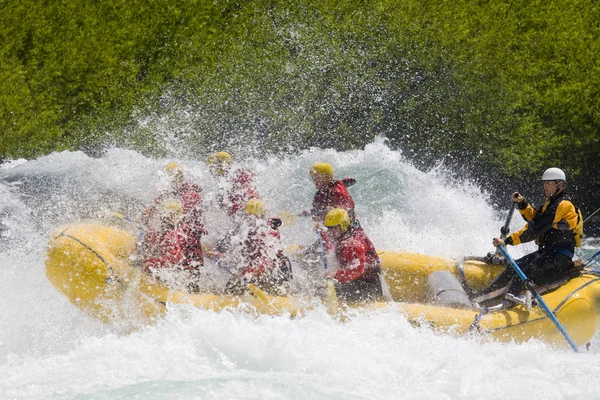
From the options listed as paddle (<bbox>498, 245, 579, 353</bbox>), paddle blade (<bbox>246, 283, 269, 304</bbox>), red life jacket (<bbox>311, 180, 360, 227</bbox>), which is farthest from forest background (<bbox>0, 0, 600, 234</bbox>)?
paddle (<bbox>498, 245, 579, 353</bbox>)

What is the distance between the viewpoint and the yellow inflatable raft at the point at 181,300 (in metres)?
5.88

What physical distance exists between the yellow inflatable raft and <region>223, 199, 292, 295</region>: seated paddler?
0.19m

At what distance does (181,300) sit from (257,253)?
2.48ft

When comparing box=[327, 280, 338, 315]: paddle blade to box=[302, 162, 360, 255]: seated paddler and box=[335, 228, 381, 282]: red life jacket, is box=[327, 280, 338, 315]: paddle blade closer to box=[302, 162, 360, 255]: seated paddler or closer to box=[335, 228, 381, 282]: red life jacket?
box=[335, 228, 381, 282]: red life jacket

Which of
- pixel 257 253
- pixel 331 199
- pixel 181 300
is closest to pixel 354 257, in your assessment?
pixel 257 253

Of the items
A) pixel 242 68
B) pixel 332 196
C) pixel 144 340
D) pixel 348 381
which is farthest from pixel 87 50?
pixel 348 381

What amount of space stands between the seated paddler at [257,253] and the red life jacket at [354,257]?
0.54m

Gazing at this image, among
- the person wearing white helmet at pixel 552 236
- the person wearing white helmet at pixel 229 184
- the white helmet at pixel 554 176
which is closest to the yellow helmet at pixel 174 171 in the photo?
the person wearing white helmet at pixel 229 184

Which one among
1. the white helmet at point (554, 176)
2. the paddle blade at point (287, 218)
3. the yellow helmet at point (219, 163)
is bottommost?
the white helmet at point (554, 176)

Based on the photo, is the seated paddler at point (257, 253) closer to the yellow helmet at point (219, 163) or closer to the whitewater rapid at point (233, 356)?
the whitewater rapid at point (233, 356)

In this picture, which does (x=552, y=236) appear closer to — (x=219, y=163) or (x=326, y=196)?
(x=326, y=196)

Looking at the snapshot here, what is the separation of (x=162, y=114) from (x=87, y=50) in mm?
1838

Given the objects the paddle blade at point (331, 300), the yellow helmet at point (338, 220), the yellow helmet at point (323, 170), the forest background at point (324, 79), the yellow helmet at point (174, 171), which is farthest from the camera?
the forest background at point (324, 79)

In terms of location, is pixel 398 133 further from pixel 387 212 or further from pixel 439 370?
pixel 439 370
